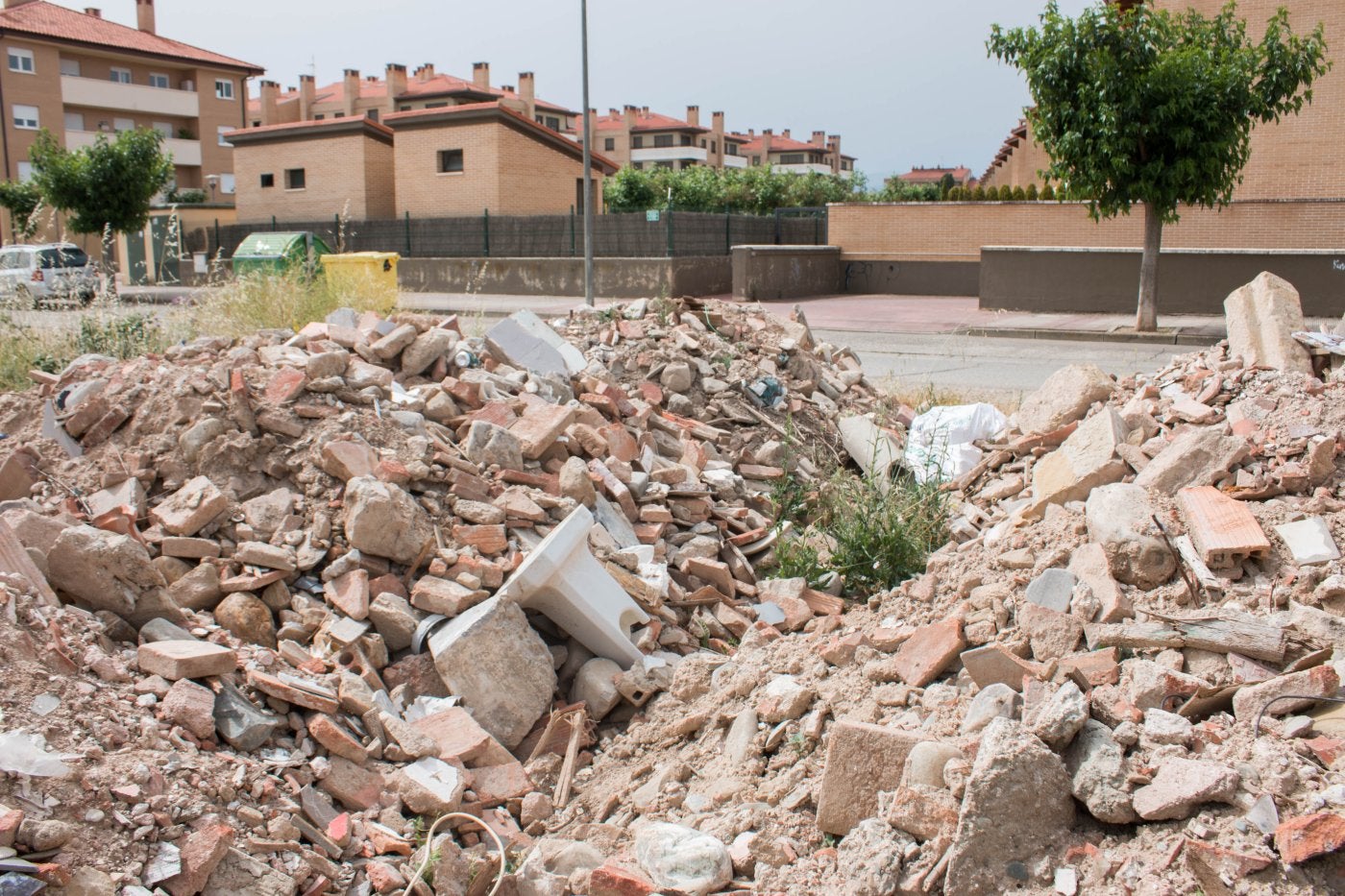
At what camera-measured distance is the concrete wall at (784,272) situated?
23453 millimetres

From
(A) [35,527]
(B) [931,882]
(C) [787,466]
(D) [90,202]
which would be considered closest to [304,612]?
(A) [35,527]

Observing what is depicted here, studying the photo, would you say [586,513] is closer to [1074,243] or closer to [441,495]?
[441,495]

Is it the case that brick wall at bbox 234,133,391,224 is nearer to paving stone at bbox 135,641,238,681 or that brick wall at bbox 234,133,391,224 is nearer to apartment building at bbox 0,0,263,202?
apartment building at bbox 0,0,263,202

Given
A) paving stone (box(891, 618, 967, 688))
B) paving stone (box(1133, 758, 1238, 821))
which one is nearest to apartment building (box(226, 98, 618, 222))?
paving stone (box(891, 618, 967, 688))

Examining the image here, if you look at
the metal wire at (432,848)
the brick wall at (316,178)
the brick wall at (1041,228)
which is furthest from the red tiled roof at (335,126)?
the metal wire at (432,848)

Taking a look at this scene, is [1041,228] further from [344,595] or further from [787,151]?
[787,151]

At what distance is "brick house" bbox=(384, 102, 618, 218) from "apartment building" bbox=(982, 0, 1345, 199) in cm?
1787

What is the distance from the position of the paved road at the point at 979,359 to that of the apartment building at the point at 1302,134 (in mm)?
6874

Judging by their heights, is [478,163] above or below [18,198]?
above

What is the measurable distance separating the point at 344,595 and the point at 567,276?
21.2 meters

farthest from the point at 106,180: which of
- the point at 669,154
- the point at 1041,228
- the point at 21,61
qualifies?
the point at 669,154

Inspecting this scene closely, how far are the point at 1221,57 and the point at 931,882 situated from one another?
1595 cm

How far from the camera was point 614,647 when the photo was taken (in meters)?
4.63

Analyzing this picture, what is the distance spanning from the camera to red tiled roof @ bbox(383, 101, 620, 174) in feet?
101
